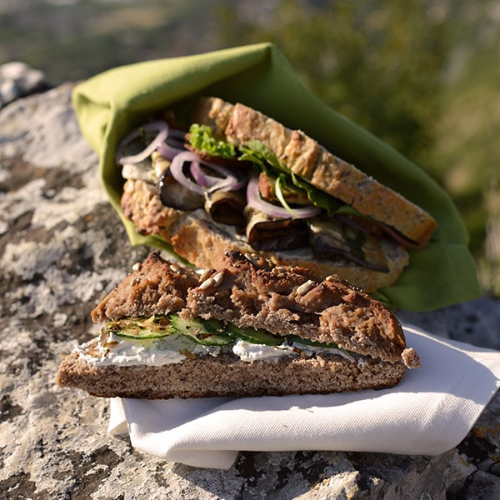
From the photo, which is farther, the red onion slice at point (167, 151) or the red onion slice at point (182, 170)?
the red onion slice at point (167, 151)

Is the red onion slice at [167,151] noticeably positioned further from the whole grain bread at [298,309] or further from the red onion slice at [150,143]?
the whole grain bread at [298,309]

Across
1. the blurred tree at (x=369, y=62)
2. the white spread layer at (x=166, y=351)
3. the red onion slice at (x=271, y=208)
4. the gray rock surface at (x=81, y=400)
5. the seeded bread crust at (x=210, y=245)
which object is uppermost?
the red onion slice at (x=271, y=208)

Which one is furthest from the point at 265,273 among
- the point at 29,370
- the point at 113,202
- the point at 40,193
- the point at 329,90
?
the point at 329,90

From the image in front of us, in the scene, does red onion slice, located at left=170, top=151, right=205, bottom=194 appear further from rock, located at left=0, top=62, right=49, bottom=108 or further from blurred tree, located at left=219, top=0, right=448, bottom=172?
blurred tree, located at left=219, top=0, right=448, bottom=172

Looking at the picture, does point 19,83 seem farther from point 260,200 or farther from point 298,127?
point 260,200

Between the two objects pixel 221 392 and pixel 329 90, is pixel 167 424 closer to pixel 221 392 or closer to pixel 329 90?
pixel 221 392

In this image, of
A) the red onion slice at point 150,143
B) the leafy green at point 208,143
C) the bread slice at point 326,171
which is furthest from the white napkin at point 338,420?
the red onion slice at point 150,143

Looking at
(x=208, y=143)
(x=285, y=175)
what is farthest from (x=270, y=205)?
(x=208, y=143)
